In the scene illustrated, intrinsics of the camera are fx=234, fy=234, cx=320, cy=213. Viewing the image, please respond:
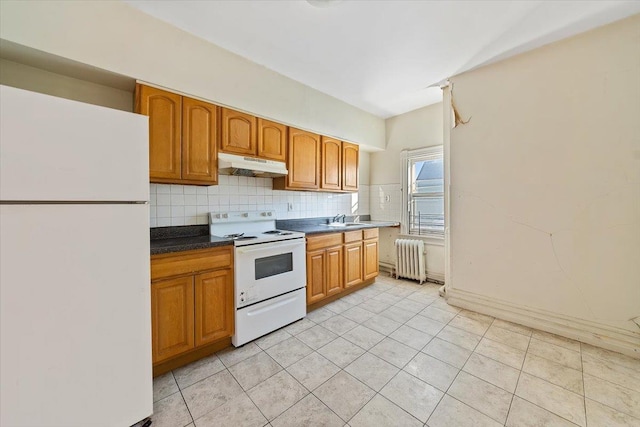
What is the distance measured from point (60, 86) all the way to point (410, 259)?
4.10 m

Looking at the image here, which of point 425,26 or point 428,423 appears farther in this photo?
point 425,26

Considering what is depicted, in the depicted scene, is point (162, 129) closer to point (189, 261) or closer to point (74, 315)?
point (189, 261)

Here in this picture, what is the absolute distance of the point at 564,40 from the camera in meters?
2.08

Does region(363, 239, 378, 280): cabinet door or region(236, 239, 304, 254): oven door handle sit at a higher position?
region(236, 239, 304, 254): oven door handle

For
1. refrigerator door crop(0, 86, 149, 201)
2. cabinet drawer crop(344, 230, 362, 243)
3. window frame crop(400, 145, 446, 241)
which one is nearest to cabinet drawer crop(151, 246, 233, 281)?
refrigerator door crop(0, 86, 149, 201)

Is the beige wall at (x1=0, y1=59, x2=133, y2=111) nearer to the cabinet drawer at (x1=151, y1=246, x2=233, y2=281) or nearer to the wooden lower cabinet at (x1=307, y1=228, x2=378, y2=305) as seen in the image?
the cabinet drawer at (x1=151, y1=246, x2=233, y2=281)

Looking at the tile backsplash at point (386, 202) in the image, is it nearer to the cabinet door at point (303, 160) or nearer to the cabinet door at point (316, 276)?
the cabinet door at point (303, 160)

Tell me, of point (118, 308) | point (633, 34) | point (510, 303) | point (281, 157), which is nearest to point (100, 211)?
point (118, 308)

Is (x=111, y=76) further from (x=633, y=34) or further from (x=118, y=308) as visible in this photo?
(x=633, y=34)

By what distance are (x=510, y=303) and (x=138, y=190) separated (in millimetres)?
3311

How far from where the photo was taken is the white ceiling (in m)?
1.72

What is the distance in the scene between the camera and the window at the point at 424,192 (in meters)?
3.47

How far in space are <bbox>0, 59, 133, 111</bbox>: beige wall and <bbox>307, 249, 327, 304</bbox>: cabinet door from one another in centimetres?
219

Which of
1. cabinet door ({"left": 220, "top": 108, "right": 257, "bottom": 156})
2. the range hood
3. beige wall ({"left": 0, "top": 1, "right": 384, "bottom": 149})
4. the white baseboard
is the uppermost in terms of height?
beige wall ({"left": 0, "top": 1, "right": 384, "bottom": 149})
